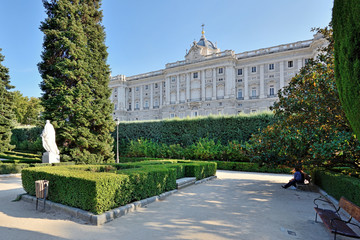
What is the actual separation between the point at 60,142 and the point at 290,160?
44.9 ft

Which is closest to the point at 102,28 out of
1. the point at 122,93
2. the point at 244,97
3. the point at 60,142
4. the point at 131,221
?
the point at 60,142

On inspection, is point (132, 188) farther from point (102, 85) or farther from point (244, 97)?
point (244, 97)

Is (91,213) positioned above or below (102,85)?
below

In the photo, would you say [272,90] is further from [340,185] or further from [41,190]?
[41,190]

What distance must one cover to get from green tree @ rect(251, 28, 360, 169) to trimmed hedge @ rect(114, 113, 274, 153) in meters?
8.31

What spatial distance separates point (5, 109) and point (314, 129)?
66.5 ft

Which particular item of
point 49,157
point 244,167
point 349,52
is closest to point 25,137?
point 49,157

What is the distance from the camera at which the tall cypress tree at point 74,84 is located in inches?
518

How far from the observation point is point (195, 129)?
19109 millimetres

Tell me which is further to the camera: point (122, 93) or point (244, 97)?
point (122, 93)

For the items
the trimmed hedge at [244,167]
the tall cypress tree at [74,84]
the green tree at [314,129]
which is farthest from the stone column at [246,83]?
the green tree at [314,129]

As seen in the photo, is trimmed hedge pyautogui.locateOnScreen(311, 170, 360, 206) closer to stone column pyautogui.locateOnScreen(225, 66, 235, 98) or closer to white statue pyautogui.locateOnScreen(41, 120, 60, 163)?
white statue pyautogui.locateOnScreen(41, 120, 60, 163)

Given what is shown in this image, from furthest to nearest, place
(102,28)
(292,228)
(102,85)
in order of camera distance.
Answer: (102,28), (102,85), (292,228)

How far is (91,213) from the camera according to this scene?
4.39 m
